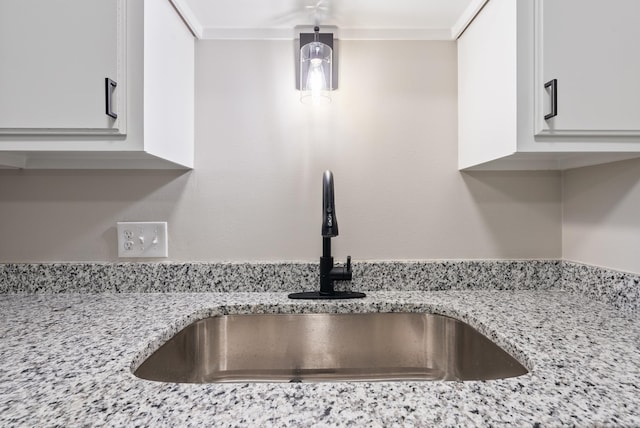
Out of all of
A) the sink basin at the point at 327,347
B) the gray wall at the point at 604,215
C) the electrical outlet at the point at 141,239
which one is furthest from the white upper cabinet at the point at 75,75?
the gray wall at the point at 604,215

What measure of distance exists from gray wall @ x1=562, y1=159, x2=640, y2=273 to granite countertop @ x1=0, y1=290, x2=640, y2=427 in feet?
0.65

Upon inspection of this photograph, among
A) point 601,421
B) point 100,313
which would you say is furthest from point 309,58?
point 601,421

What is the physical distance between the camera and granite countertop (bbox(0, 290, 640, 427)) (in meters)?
0.45

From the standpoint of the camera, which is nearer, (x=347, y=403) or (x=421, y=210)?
(x=347, y=403)

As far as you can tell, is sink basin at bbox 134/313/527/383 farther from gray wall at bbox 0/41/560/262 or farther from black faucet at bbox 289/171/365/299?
gray wall at bbox 0/41/560/262

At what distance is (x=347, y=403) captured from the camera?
1.58 ft

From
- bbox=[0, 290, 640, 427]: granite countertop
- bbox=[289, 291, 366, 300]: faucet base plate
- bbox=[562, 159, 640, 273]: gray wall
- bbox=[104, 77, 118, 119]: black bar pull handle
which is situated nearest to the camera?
Answer: bbox=[0, 290, 640, 427]: granite countertop

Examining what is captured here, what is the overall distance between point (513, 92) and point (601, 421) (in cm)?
69

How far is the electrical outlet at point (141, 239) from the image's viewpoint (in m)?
1.11

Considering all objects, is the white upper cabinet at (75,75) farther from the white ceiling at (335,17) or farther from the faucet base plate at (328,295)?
the faucet base plate at (328,295)

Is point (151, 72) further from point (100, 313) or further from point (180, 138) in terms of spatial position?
point (100, 313)

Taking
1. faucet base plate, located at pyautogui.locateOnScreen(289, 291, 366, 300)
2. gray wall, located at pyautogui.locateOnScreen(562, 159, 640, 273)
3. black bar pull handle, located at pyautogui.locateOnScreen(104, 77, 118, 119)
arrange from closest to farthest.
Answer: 1. black bar pull handle, located at pyautogui.locateOnScreen(104, 77, 118, 119)
2. gray wall, located at pyautogui.locateOnScreen(562, 159, 640, 273)
3. faucet base plate, located at pyautogui.locateOnScreen(289, 291, 366, 300)

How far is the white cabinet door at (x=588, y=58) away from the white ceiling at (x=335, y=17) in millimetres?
241

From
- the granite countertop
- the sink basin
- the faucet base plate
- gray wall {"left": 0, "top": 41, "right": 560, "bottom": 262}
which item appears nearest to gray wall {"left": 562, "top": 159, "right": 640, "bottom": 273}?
gray wall {"left": 0, "top": 41, "right": 560, "bottom": 262}
